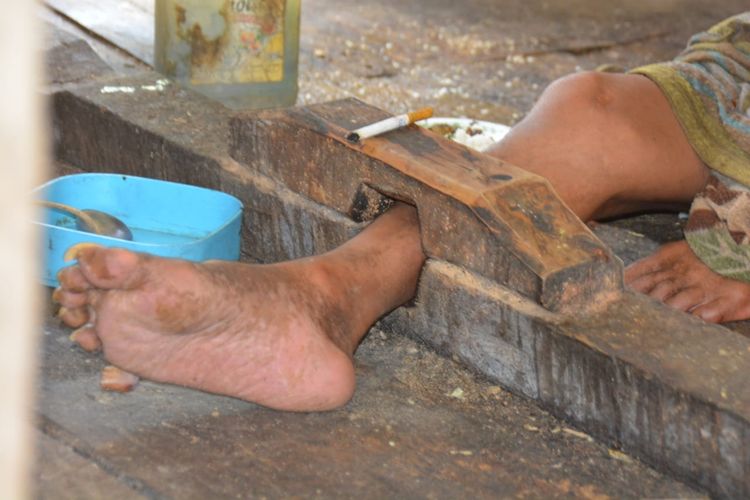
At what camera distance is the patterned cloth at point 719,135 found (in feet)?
7.55

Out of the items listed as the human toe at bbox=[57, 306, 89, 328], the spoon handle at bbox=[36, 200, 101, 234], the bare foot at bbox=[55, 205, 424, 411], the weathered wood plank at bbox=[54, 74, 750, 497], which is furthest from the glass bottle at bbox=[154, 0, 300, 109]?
the human toe at bbox=[57, 306, 89, 328]

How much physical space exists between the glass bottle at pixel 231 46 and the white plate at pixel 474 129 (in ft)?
1.60

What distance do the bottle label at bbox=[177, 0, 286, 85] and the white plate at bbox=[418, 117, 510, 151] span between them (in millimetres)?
499

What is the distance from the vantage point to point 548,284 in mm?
1931

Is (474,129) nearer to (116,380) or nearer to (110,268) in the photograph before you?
(116,380)

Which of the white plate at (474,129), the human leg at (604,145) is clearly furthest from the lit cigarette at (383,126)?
the white plate at (474,129)

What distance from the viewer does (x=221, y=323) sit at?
177 centimetres

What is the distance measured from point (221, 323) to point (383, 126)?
615 mm

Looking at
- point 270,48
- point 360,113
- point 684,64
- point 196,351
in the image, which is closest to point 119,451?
point 196,351

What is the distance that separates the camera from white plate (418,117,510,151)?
303 centimetres

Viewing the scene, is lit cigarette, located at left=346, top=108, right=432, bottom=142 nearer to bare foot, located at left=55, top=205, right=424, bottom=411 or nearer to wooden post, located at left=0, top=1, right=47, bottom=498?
bare foot, located at left=55, top=205, right=424, bottom=411

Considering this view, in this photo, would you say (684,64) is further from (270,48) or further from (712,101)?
(270,48)

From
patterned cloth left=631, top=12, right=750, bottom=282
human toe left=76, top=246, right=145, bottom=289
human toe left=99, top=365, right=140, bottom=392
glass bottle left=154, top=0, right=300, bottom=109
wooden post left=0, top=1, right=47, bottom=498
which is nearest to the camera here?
wooden post left=0, top=1, right=47, bottom=498

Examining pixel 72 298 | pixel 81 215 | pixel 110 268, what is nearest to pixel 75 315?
pixel 72 298
